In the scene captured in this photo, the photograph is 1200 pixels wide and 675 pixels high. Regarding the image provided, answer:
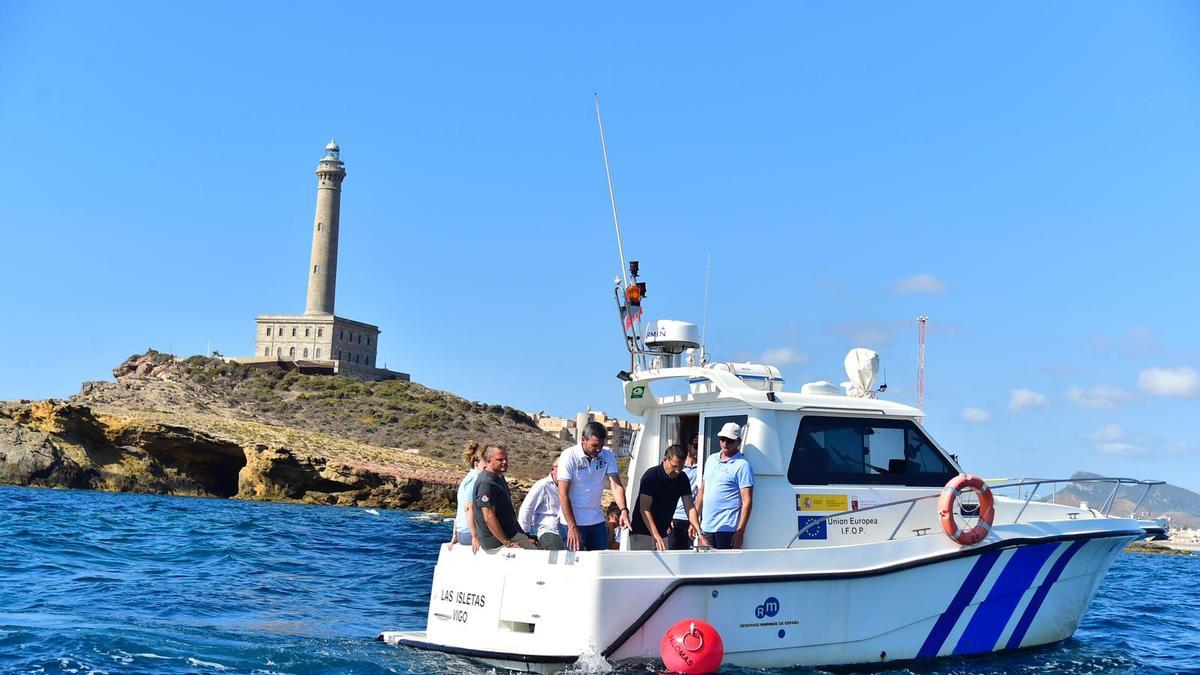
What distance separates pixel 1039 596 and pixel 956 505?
4.97ft

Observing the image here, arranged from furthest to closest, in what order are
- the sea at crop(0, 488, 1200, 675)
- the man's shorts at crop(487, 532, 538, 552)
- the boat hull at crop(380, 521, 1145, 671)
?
1. the man's shorts at crop(487, 532, 538, 552)
2. the sea at crop(0, 488, 1200, 675)
3. the boat hull at crop(380, 521, 1145, 671)

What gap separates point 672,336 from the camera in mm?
10773

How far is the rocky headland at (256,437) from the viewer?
1606 inches

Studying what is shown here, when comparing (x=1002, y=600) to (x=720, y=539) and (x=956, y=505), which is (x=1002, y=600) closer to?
(x=956, y=505)

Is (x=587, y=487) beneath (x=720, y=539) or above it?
above

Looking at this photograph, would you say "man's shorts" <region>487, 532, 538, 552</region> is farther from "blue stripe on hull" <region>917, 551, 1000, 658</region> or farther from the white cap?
"blue stripe on hull" <region>917, 551, 1000, 658</region>

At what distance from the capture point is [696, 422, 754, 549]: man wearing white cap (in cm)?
948

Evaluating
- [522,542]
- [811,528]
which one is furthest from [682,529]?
[522,542]

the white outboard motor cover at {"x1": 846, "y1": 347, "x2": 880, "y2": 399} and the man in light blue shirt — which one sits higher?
the white outboard motor cover at {"x1": 846, "y1": 347, "x2": 880, "y2": 399}

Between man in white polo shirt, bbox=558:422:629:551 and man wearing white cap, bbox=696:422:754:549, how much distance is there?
77 cm

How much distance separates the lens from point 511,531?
9352 millimetres

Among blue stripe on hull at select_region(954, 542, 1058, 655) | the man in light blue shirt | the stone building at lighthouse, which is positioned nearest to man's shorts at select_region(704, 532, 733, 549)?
the man in light blue shirt

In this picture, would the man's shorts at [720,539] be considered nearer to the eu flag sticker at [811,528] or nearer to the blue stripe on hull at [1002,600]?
the eu flag sticker at [811,528]

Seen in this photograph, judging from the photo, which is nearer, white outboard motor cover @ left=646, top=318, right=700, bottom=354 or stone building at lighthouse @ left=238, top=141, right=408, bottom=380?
white outboard motor cover @ left=646, top=318, right=700, bottom=354
